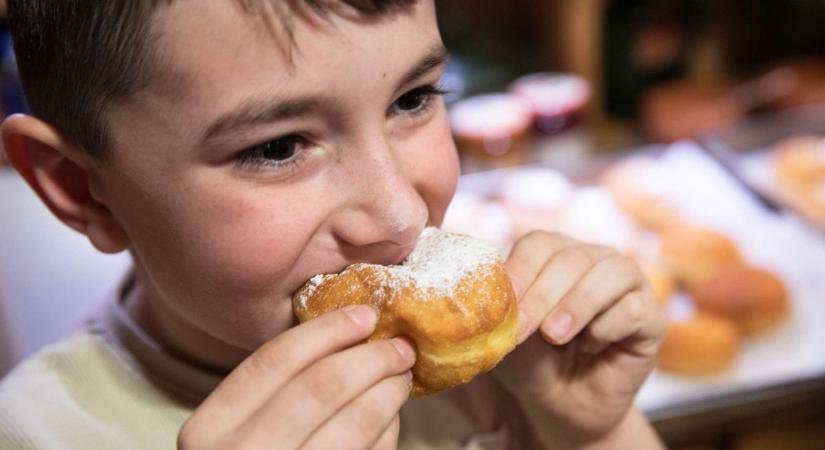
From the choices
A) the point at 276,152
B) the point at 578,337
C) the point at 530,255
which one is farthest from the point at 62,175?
the point at 578,337

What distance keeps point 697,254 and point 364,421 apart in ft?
4.11

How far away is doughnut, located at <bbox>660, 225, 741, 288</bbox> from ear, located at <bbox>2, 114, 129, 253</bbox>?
1262mm

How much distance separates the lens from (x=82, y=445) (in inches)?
35.4

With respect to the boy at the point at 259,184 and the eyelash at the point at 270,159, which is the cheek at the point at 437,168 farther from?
the eyelash at the point at 270,159

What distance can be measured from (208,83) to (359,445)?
0.33m

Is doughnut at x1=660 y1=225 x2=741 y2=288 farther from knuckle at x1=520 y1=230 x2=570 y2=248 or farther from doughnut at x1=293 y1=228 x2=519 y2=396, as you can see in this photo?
doughnut at x1=293 y1=228 x2=519 y2=396

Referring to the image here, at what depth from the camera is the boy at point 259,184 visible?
26.5 inches

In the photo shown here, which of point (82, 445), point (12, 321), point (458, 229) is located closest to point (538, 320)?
point (82, 445)

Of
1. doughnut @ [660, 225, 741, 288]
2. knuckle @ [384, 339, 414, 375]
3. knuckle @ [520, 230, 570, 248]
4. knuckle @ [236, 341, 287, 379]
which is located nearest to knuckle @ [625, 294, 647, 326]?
knuckle @ [520, 230, 570, 248]

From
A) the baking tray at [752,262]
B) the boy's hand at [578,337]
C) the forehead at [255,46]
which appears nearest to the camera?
the forehead at [255,46]

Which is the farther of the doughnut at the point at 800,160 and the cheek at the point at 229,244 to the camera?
the doughnut at the point at 800,160

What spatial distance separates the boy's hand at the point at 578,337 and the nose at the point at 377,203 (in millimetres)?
178

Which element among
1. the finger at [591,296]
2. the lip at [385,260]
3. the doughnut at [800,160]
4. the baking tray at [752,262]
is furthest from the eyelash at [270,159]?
the doughnut at [800,160]

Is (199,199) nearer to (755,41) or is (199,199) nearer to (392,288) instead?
(392,288)
